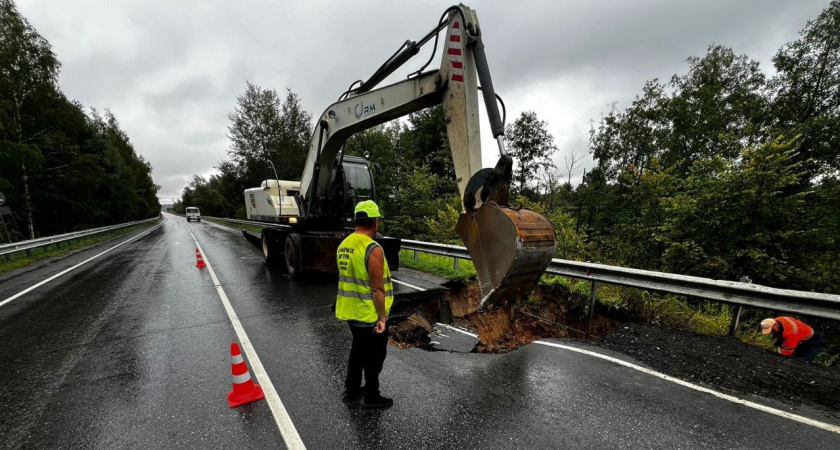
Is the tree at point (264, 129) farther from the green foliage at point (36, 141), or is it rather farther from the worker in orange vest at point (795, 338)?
the worker in orange vest at point (795, 338)

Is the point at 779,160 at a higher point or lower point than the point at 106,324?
higher

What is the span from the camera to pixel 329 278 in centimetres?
741

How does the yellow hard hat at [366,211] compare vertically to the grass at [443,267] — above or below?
above

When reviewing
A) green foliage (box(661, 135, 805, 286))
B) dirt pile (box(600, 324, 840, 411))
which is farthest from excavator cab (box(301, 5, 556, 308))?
green foliage (box(661, 135, 805, 286))

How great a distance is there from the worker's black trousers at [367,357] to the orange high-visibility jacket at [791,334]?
4.78 meters

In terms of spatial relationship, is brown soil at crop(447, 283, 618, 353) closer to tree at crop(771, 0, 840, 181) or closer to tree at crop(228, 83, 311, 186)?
tree at crop(771, 0, 840, 181)

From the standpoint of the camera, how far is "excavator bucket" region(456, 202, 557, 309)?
9.86 ft

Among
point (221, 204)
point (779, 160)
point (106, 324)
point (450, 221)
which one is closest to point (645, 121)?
point (779, 160)

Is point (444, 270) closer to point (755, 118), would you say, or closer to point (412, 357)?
point (412, 357)

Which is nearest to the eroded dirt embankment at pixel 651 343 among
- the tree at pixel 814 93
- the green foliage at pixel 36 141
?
the tree at pixel 814 93

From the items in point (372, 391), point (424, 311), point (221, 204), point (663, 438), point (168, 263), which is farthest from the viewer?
point (221, 204)

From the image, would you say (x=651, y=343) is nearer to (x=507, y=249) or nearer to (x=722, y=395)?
(x=722, y=395)

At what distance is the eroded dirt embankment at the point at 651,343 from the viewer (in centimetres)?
286

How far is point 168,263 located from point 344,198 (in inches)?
248
